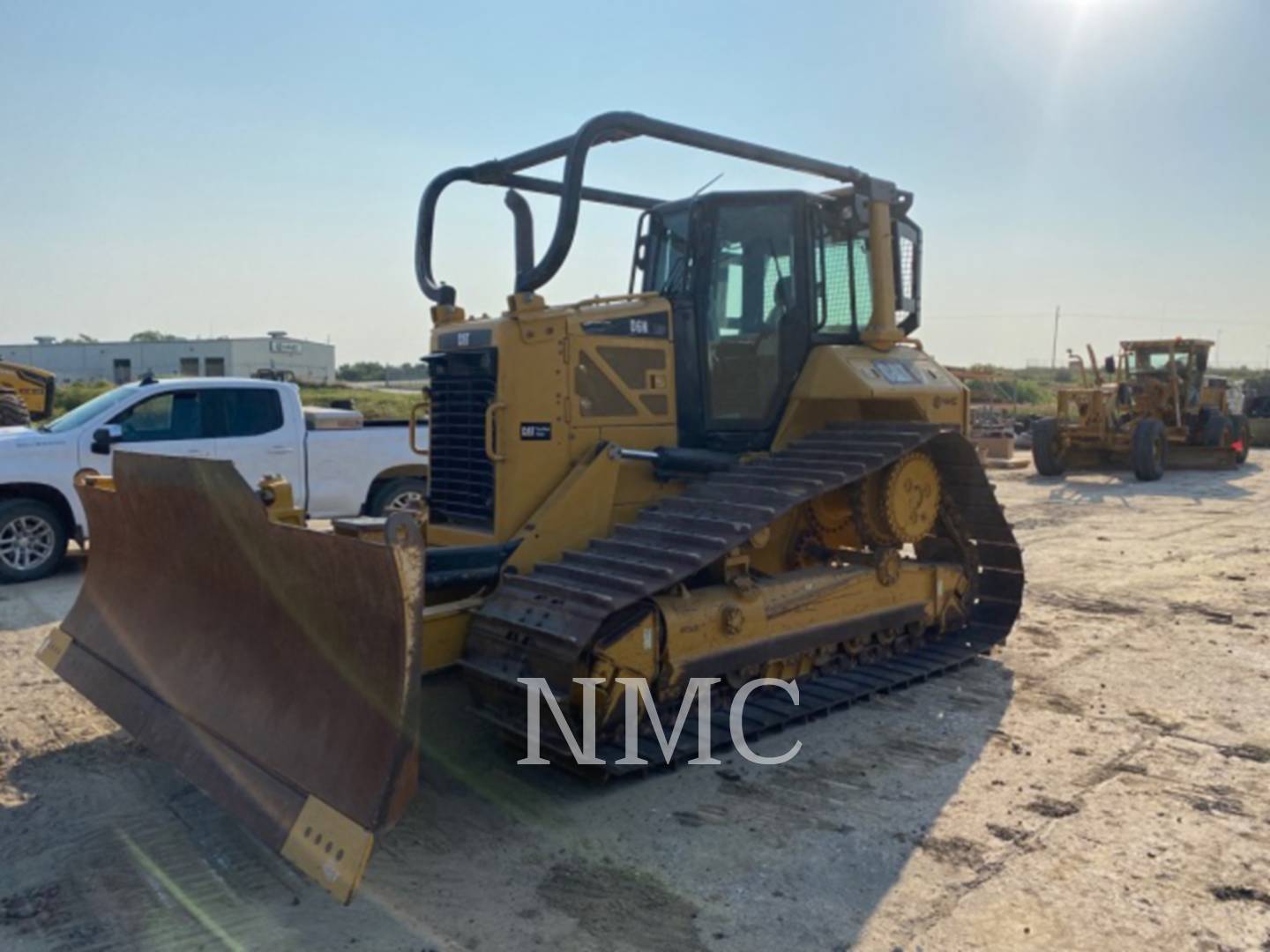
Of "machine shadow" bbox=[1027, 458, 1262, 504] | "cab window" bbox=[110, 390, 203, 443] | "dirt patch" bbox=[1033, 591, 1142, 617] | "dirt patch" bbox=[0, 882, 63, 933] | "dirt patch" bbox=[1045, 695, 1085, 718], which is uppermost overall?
"cab window" bbox=[110, 390, 203, 443]

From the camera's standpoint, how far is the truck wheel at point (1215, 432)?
20.3 m

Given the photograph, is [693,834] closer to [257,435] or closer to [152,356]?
[257,435]

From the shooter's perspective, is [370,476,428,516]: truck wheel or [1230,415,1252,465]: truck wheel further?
[1230,415,1252,465]: truck wheel

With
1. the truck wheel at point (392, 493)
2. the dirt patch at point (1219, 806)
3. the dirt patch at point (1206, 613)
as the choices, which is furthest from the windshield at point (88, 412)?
the dirt patch at point (1206, 613)

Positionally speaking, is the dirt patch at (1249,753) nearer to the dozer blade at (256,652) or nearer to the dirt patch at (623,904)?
the dirt patch at (623,904)

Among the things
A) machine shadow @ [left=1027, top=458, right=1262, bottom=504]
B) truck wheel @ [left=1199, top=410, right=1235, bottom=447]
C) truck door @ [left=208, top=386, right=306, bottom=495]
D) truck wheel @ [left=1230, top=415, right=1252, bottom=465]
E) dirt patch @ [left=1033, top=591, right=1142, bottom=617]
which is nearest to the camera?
dirt patch @ [left=1033, top=591, right=1142, bottom=617]

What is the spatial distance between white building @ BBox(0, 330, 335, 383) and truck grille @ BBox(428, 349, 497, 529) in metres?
55.7

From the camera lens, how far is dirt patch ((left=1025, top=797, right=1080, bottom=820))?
14.2 ft

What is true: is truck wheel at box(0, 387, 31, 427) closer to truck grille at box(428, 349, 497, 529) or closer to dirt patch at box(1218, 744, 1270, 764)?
truck grille at box(428, 349, 497, 529)

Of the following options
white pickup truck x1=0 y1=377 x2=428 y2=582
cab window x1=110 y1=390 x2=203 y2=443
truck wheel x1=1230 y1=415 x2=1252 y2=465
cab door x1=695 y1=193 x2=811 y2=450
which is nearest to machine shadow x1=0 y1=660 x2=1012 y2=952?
cab door x1=695 y1=193 x2=811 y2=450

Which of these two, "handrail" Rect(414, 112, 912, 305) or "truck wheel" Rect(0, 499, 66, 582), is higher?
"handrail" Rect(414, 112, 912, 305)

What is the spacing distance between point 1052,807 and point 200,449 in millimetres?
8106

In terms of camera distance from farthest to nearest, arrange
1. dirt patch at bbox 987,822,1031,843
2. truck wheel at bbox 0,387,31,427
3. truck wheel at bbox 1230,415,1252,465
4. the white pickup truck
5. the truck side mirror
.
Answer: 1. truck wheel at bbox 1230,415,1252,465
2. truck wheel at bbox 0,387,31,427
3. the truck side mirror
4. the white pickup truck
5. dirt patch at bbox 987,822,1031,843

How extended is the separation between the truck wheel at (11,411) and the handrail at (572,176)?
12176mm
